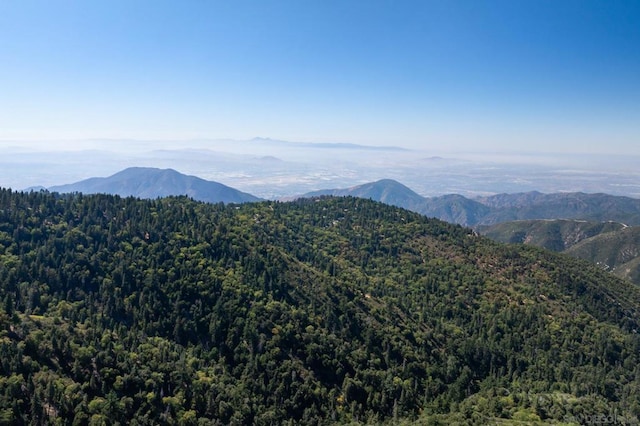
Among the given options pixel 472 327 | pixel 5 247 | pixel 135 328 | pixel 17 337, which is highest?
pixel 5 247

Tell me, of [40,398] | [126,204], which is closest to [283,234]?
[126,204]

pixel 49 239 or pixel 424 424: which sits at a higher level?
pixel 49 239

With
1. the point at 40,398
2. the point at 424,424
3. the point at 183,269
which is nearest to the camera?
the point at 40,398

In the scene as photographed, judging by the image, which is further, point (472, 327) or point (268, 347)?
point (472, 327)

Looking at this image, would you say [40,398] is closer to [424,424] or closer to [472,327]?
[424,424]

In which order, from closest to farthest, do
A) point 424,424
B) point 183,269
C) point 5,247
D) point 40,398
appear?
1. point 40,398
2. point 424,424
3. point 5,247
4. point 183,269

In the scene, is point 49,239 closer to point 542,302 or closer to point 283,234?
point 283,234

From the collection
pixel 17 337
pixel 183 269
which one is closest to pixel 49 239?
pixel 183 269
